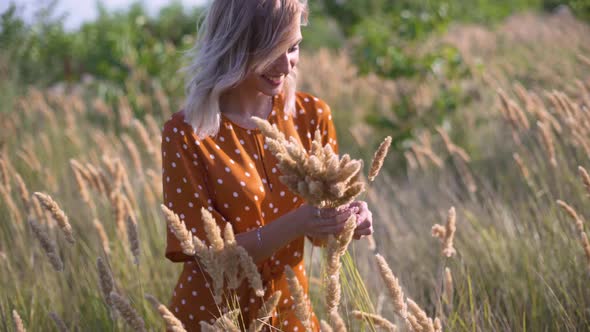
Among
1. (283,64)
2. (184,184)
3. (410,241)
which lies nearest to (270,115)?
(283,64)

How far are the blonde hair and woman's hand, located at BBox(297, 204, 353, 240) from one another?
18.5 inches

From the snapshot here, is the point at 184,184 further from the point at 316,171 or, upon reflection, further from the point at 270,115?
the point at 316,171

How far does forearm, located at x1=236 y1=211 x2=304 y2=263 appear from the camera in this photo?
1372 mm

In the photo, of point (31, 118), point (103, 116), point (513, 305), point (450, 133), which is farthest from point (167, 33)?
point (513, 305)

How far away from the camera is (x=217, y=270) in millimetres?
1227

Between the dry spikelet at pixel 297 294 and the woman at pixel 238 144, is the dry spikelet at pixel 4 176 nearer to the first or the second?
the woman at pixel 238 144

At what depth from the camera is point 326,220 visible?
1.26 metres

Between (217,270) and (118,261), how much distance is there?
4.18 ft

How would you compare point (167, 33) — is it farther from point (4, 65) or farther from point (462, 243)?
point (462, 243)

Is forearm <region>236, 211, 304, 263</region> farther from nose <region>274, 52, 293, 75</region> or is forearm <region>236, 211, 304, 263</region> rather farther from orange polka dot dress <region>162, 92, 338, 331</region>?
nose <region>274, 52, 293, 75</region>

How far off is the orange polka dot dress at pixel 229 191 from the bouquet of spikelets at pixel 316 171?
1.69 ft

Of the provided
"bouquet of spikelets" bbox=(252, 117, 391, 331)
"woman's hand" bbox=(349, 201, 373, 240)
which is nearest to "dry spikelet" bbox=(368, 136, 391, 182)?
"woman's hand" bbox=(349, 201, 373, 240)

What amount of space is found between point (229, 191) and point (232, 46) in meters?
0.41

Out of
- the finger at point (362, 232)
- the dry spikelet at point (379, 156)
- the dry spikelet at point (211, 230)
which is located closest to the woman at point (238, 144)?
the finger at point (362, 232)
